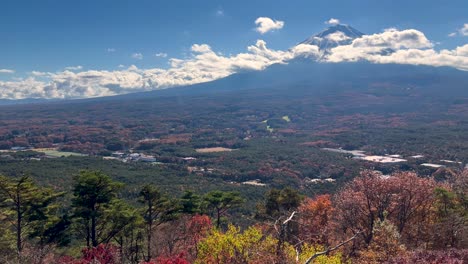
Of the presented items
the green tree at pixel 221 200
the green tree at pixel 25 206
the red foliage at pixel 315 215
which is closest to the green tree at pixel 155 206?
the green tree at pixel 221 200

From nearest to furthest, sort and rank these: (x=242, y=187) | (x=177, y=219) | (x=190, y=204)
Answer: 1. (x=177, y=219)
2. (x=190, y=204)
3. (x=242, y=187)

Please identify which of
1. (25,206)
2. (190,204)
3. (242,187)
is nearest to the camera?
(25,206)

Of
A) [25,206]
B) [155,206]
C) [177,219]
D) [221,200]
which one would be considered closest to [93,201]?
[25,206]

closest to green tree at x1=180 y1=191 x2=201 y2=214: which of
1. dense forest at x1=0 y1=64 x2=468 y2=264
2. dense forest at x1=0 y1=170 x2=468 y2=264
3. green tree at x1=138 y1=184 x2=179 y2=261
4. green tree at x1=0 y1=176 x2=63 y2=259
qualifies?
dense forest at x1=0 y1=64 x2=468 y2=264

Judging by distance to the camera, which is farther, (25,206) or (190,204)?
(190,204)

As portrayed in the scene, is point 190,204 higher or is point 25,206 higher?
point 25,206

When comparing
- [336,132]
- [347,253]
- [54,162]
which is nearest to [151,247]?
[347,253]

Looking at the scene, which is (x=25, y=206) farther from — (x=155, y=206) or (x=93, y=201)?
(x=155, y=206)
